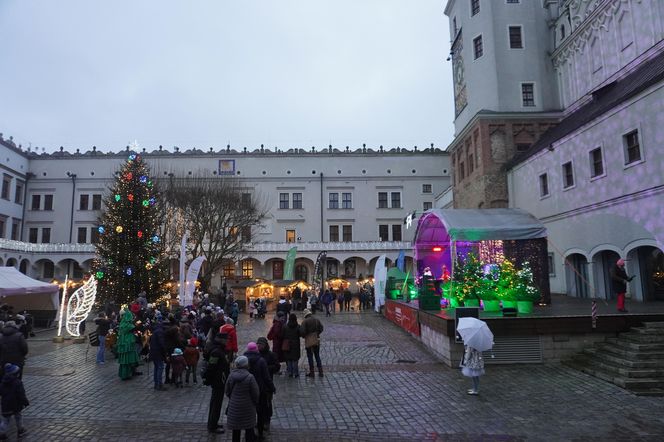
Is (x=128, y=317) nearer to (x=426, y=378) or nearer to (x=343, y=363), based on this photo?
(x=343, y=363)

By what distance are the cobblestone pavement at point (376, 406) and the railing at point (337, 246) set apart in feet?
104

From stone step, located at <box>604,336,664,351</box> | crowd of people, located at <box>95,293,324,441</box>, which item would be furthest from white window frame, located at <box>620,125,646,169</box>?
crowd of people, located at <box>95,293,324,441</box>

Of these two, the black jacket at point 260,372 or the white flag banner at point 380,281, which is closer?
the black jacket at point 260,372

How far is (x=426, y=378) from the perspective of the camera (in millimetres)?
10078

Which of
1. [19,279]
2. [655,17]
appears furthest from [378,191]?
[19,279]

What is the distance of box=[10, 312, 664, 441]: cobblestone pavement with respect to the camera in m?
6.75

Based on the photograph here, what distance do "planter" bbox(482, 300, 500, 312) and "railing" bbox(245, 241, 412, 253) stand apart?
2927cm

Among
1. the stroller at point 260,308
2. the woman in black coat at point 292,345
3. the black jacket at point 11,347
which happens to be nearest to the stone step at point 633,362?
the woman in black coat at point 292,345

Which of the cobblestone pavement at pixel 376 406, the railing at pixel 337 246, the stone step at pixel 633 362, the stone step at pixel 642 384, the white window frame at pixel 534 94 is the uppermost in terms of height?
the white window frame at pixel 534 94

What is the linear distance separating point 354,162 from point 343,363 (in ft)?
125

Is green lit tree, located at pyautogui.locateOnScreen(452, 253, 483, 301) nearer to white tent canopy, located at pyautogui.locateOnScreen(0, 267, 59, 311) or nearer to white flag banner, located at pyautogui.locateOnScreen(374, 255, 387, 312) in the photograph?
white flag banner, located at pyautogui.locateOnScreen(374, 255, 387, 312)

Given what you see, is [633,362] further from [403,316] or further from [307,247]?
[307,247]

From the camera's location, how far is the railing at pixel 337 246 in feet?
143

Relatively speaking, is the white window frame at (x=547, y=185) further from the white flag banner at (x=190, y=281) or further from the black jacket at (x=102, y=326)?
the black jacket at (x=102, y=326)
